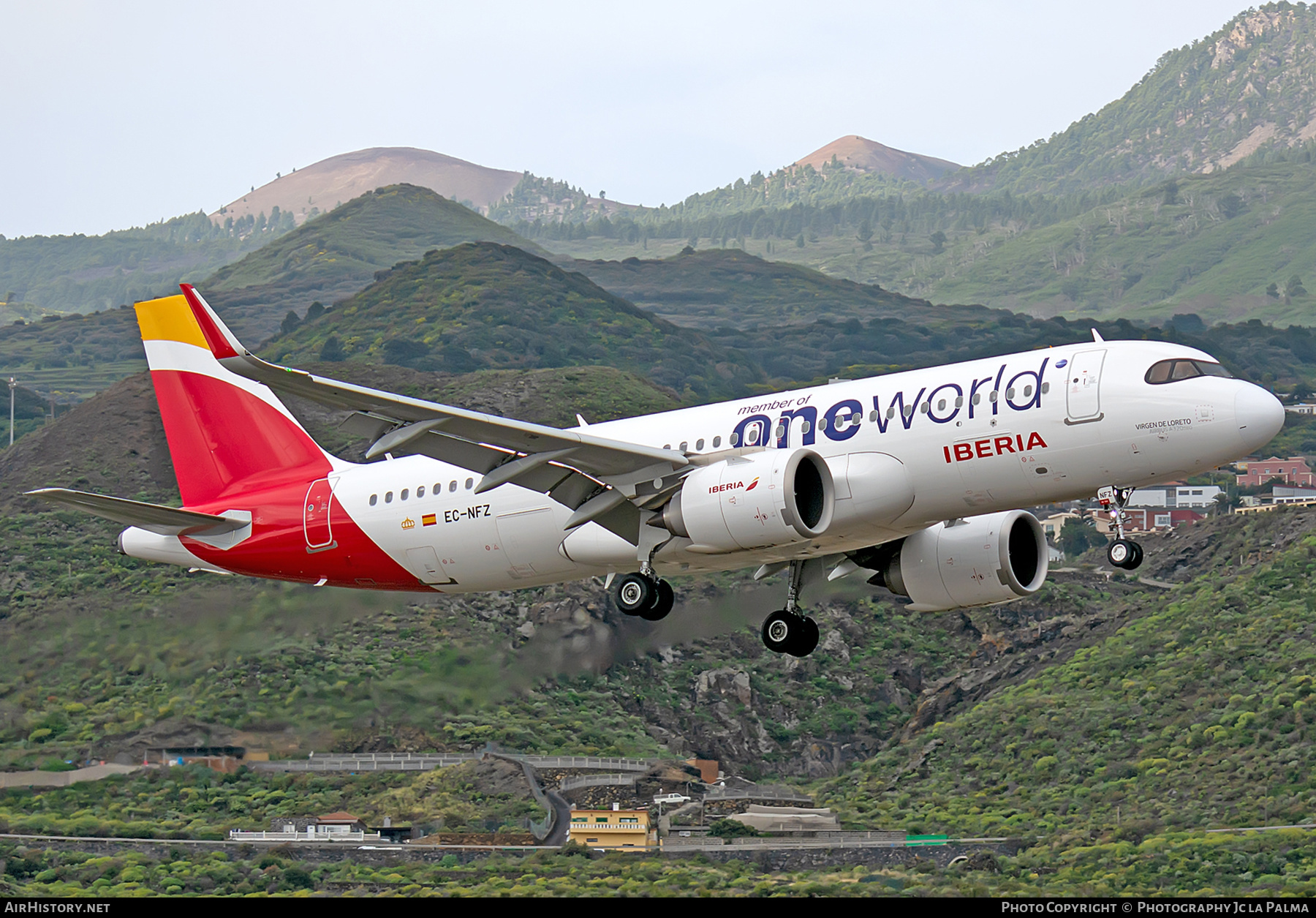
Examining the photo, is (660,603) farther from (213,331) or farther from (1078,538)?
(1078,538)

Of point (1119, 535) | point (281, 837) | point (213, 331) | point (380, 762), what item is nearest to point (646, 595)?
point (1119, 535)

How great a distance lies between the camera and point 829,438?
32594 millimetres

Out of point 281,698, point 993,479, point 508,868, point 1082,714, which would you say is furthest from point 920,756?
point 993,479

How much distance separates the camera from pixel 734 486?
31.7 metres

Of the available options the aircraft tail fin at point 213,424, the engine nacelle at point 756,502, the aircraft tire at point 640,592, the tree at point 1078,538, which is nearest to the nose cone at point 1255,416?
the engine nacelle at point 756,502

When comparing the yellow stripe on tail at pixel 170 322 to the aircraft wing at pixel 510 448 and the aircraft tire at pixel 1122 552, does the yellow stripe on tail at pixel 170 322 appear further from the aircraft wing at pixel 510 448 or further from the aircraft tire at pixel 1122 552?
the aircraft tire at pixel 1122 552

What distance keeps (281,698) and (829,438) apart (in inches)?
1516

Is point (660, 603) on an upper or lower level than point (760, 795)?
upper

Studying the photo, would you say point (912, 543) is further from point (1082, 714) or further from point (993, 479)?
point (1082, 714)

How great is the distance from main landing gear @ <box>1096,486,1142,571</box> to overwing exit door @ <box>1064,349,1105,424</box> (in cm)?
155

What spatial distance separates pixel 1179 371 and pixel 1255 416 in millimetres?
1681

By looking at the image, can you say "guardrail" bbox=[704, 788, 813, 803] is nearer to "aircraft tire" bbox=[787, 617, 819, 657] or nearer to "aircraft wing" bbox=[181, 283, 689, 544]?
"aircraft tire" bbox=[787, 617, 819, 657]

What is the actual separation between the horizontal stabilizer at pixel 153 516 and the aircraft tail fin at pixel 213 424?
4.76ft

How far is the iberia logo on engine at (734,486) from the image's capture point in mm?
31484
